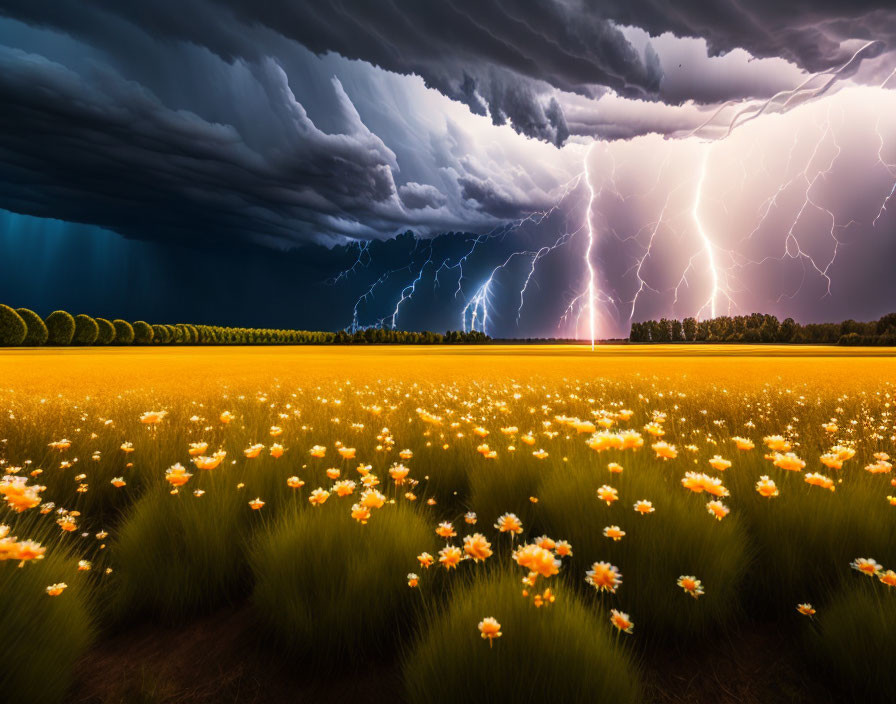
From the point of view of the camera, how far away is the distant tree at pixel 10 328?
56.7 metres

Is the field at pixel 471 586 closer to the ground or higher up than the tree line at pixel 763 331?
closer to the ground

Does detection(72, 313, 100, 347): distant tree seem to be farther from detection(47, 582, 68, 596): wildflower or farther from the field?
detection(47, 582, 68, 596): wildflower

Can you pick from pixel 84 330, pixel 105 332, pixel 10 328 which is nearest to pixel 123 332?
pixel 105 332

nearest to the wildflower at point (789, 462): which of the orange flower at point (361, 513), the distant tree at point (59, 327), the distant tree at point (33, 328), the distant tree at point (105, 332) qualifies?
the orange flower at point (361, 513)

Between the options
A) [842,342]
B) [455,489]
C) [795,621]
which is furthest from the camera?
[842,342]

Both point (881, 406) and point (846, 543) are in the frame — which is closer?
point (846, 543)

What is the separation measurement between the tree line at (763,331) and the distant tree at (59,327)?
106463mm

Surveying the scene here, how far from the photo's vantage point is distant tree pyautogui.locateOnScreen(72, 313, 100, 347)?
6856 centimetres

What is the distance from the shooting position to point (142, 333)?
3179 inches

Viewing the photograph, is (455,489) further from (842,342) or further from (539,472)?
(842,342)

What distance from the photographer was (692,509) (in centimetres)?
245

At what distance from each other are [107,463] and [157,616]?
2586 millimetres

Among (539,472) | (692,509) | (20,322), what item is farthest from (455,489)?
(20,322)

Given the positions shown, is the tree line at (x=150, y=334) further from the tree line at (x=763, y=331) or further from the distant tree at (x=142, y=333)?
the tree line at (x=763, y=331)
